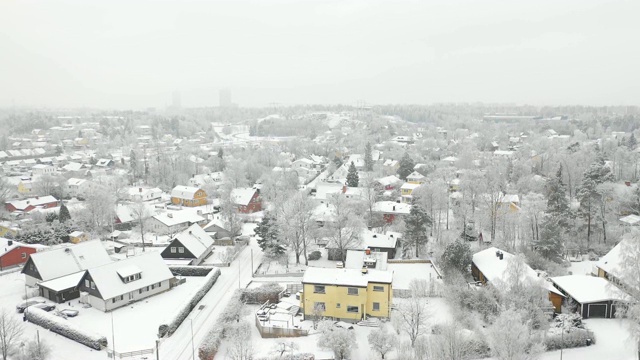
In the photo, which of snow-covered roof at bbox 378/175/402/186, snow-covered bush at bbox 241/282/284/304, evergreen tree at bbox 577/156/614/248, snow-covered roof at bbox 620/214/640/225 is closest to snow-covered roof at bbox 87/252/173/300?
snow-covered bush at bbox 241/282/284/304

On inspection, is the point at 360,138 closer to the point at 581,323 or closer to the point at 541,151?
the point at 541,151

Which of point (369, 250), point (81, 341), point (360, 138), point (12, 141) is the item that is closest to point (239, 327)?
point (81, 341)

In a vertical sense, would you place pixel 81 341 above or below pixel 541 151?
below

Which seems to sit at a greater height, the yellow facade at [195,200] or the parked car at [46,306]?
the yellow facade at [195,200]

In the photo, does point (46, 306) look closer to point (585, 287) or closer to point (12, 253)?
point (12, 253)

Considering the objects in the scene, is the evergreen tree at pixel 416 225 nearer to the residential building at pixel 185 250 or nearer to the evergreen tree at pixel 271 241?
the evergreen tree at pixel 271 241

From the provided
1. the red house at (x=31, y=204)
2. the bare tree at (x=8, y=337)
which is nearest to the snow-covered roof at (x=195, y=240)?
the bare tree at (x=8, y=337)

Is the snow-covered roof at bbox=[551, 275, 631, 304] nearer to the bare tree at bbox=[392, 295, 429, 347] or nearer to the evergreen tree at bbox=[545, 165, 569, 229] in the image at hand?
the bare tree at bbox=[392, 295, 429, 347]
